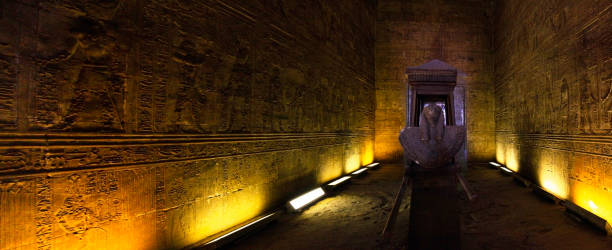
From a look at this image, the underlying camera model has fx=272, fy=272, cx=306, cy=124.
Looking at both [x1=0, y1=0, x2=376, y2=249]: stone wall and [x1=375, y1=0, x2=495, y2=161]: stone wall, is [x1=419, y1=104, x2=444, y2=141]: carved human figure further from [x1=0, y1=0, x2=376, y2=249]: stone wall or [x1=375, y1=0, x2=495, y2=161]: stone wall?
[x1=375, y1=0, x2=495, y2=161]: stone wall

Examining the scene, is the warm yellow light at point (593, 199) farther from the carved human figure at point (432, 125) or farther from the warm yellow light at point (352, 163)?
the warm yellow light at point (352, 163)

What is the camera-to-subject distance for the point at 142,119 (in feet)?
8.28

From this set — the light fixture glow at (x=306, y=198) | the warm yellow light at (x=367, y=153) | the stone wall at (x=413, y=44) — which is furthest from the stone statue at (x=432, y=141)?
the stone wall at (x=413, y=44)

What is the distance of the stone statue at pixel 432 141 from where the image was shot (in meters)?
3.06

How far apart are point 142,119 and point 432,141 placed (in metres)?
3.05

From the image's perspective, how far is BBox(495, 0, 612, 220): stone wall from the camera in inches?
142

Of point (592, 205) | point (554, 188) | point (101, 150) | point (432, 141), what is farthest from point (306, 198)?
point (554, 188)

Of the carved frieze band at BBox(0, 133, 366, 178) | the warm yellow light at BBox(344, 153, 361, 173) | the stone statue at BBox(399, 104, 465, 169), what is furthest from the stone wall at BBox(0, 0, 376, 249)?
the warm yellow light at BBox(344, 153, 361, 173)

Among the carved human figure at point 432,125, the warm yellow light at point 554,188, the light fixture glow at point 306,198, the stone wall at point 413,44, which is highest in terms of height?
the stone wall at point 413,44

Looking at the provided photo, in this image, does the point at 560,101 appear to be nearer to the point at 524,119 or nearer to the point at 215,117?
the point at 524,119

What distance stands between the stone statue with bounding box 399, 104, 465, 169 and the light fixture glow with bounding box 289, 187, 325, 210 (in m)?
1.99

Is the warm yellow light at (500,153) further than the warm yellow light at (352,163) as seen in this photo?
Yes

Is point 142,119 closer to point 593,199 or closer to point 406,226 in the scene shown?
point 406,226

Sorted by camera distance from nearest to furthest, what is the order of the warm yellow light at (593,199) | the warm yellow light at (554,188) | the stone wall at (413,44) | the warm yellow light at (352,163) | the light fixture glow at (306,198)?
the warm yellow light at (593,199) → the light fixture glow at (306,198) → the warm yellow light at (554,188) → the warm yellow light at (352,163) → the stone wall at (413,44)
